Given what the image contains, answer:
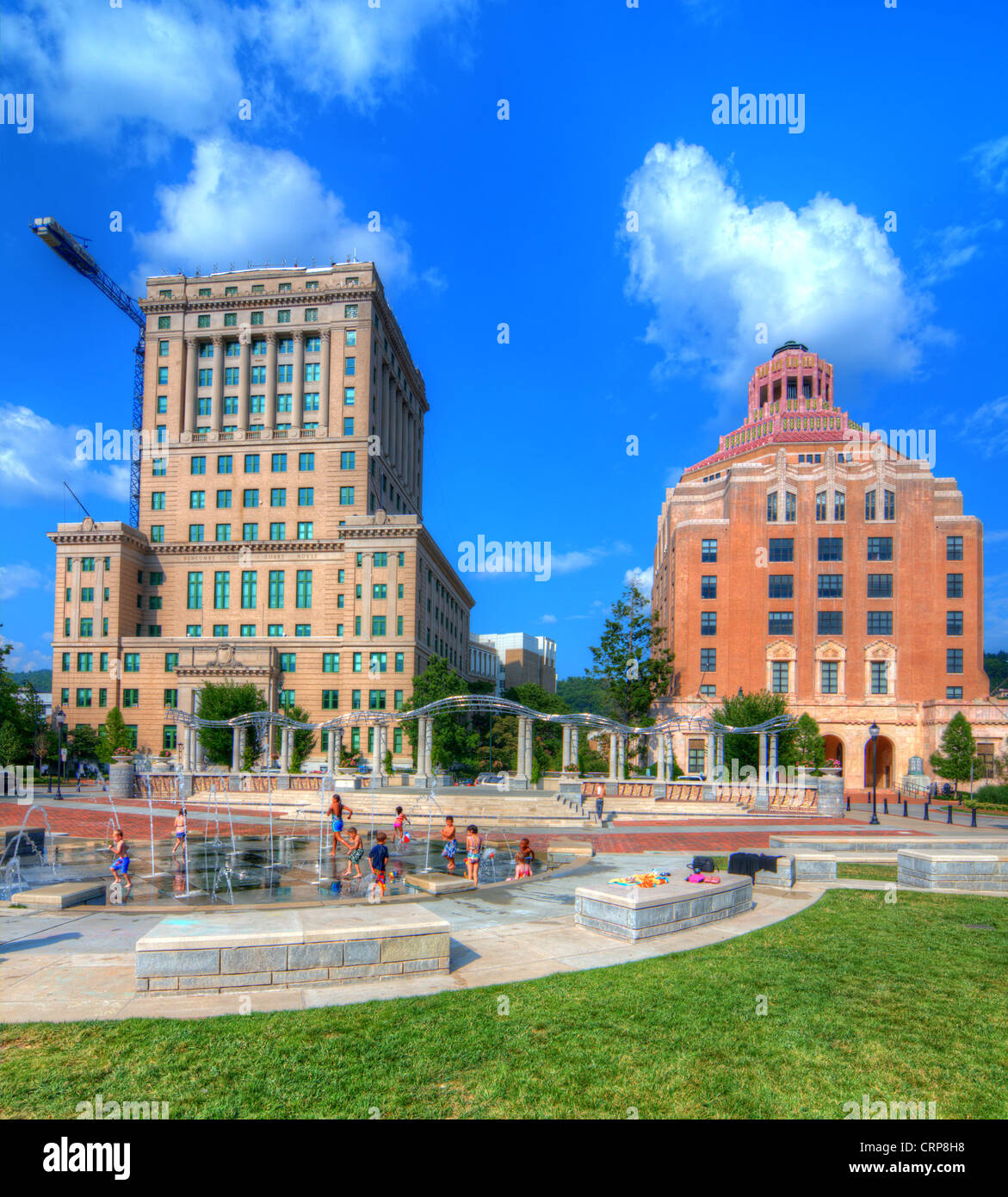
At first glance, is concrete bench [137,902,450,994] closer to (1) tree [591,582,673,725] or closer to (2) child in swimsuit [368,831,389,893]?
(2) child in swimsuit [368,831,389,893]

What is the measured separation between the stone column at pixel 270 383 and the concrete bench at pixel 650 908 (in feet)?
224

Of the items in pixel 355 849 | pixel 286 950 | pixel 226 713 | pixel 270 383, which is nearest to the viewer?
pixel 286 950

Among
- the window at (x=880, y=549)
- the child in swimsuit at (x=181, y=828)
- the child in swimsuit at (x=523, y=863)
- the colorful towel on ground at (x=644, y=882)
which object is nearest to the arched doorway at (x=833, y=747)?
the window at (x=880, y=549)

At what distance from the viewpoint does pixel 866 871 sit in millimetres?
18812

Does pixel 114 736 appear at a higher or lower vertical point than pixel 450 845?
lower

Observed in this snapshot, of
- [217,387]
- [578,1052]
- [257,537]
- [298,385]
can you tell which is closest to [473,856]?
[578,1052]

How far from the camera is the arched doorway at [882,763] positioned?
195ft

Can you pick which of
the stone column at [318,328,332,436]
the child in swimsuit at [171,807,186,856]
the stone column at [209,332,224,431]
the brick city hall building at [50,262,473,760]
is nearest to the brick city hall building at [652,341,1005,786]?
the brick city hall building at [50,262,473,760]

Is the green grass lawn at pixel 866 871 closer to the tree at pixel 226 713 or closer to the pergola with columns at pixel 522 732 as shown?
the pergola with columns at pixel 522 732

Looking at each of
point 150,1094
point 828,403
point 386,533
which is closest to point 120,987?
point 150,1094

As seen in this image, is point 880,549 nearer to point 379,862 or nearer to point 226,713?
point 226,713

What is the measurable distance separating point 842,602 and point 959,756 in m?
13.6

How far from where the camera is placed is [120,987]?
8.83 m

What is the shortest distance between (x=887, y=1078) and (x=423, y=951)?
5196mm
